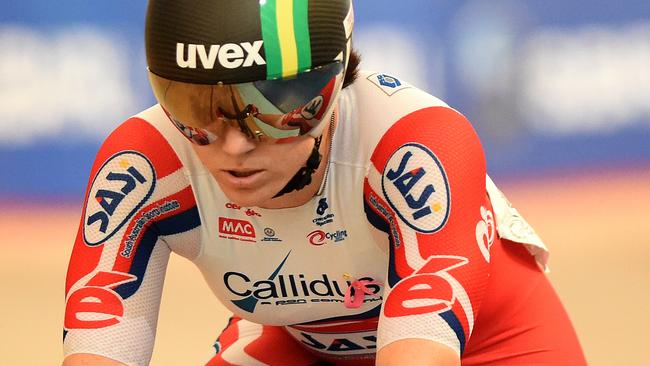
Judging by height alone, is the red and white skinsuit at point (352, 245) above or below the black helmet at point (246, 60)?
below

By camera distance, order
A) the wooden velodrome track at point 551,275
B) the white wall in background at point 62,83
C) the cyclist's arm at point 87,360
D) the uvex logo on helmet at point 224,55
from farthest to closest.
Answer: the white wall in background at point 62,83
the wooden velodrome track at point 551,275
the cyclist's arm at point 87,360
the uvex logo on helmet at point 224,55

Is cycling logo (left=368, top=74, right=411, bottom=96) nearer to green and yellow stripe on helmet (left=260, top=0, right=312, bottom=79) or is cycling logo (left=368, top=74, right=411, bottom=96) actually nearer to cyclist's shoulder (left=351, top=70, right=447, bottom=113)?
cyclist's shoulder (left=351, top=70, right=447, bottom=113)

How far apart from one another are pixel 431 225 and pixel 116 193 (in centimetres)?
70

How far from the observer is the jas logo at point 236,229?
270 cm

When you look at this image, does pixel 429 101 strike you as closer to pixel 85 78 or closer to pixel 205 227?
pixel 205 227

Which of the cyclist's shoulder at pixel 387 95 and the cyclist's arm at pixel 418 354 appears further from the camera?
the cyclist's shoulder at pixel 387 95

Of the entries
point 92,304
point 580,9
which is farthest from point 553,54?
point 92,304

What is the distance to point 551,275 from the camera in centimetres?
536

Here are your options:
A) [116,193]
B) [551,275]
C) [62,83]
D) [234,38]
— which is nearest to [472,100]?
[551,275]

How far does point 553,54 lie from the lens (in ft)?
19.2

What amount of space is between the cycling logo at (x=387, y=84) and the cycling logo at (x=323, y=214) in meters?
0.28

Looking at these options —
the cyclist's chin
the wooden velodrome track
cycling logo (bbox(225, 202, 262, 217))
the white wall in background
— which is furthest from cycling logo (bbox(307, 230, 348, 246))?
the white wall in background

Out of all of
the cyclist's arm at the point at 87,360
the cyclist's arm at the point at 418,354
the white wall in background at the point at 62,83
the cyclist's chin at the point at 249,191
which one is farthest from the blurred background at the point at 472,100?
the cyclist's arm at the point at 418,354

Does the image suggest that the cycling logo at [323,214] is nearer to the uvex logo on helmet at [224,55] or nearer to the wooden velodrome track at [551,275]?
the uvex logo on helmet at [224,55]
